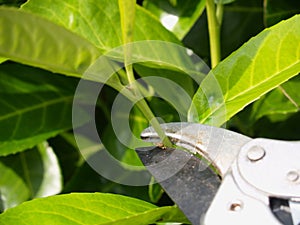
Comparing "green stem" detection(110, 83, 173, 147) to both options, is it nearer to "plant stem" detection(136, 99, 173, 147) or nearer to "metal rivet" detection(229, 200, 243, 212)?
"plant stem" detection(136, 99, 173, 147)

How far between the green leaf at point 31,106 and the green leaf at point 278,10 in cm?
30

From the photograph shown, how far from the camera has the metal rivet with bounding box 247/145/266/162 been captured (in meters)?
0.66

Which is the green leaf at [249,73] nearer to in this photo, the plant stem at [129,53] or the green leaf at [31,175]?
the plant stem at [129,53]

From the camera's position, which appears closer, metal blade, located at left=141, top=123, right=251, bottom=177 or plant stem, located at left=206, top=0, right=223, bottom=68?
A: metal blade, located at left=141, top=123, right=251, bottom=177

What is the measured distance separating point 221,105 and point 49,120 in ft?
1.27

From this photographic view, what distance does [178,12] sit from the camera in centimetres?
101

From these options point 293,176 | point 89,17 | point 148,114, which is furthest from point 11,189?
point 293,176

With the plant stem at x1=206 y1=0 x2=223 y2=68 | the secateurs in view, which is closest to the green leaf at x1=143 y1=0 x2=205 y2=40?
the plant stem at x1=206 y1=0 x2=223 y2=68

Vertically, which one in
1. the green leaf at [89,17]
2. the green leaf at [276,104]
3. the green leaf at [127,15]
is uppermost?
the green leaf at [127,15]

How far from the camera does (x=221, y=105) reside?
2.55 feet

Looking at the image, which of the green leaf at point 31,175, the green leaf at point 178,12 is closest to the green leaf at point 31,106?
the green leaf at point 31,175

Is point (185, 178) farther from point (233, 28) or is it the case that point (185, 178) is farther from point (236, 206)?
point (233, 28)

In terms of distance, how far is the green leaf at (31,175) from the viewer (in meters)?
1.08

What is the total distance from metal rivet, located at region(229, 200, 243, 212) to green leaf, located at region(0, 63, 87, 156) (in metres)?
0.43
